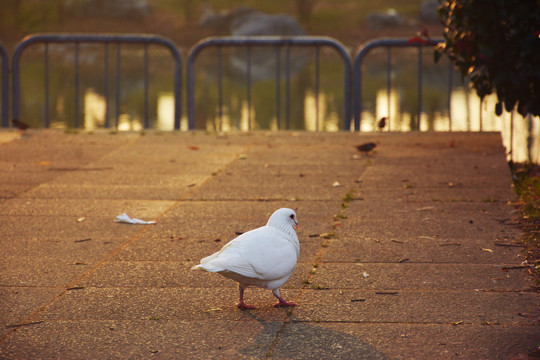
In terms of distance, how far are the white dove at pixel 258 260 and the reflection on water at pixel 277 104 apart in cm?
489

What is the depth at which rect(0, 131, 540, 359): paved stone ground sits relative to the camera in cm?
397

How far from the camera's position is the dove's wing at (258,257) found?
164 inches

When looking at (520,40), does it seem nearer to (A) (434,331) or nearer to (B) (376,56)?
(A) (434,331)

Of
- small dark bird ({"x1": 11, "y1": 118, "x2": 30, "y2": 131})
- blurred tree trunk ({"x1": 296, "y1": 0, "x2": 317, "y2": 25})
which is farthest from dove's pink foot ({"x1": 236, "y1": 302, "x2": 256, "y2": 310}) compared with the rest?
blurred tree trunk ({"x1": 296, "y1": 0, "x2": 317, "y2": 25})

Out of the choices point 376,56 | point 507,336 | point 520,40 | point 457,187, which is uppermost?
point 376,56

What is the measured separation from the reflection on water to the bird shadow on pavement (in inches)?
204

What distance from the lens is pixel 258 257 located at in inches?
167

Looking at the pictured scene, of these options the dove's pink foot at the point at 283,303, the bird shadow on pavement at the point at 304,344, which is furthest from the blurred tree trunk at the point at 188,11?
the bird shadow on pavement at the point at 304,344

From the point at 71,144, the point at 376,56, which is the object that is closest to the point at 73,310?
the point at 71,144

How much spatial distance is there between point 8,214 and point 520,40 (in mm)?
4282

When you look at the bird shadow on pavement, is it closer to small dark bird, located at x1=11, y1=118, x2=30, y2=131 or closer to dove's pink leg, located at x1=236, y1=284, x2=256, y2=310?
dove's pink leg, located at x1=236, y1=284, x2=256, y2=310

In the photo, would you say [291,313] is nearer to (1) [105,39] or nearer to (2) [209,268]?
(2) [209,268]

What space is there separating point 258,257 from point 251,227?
184 cm

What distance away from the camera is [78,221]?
633 cm
